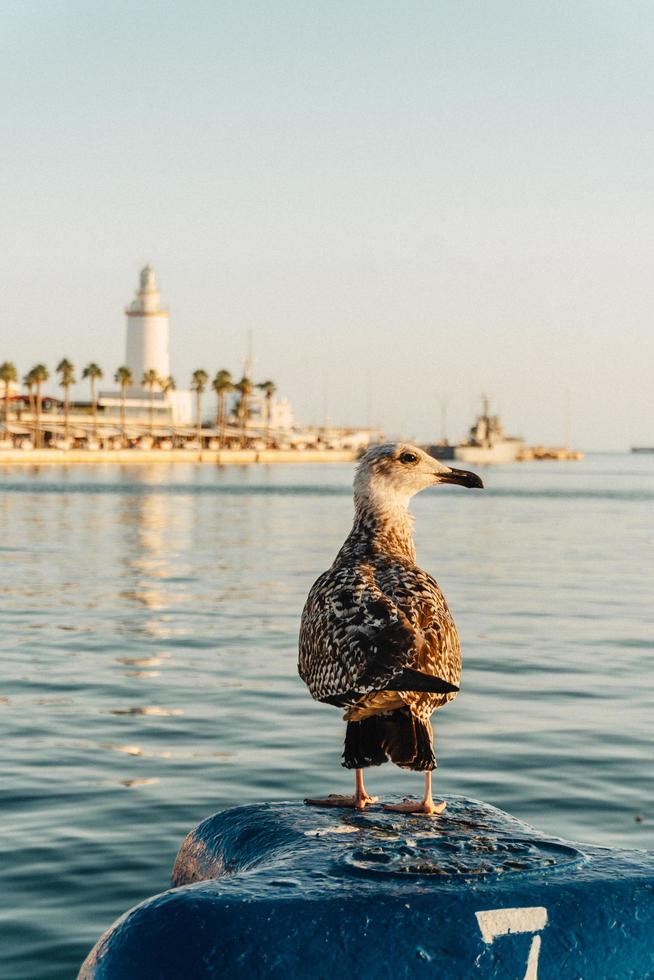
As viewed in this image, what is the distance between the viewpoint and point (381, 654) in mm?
5871

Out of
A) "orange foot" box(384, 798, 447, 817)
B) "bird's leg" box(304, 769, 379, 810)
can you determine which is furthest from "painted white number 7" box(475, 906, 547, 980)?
"bird's leg" box(304, 769, 379, 810)

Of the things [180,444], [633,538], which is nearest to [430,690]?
[633,538]

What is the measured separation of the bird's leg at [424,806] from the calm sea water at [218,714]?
1948mm

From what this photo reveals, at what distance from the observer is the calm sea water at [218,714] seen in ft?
29.0

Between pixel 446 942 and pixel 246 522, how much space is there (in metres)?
51.0

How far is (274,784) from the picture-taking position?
35.3 ft

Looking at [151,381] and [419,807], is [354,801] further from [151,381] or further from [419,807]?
[151,381]

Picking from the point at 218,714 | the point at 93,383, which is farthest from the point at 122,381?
the point at 218,714

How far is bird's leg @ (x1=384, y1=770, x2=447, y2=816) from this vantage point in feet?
19.7

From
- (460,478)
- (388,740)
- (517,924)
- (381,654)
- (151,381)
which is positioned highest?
(151,381)

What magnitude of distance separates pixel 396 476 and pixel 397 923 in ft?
11.0

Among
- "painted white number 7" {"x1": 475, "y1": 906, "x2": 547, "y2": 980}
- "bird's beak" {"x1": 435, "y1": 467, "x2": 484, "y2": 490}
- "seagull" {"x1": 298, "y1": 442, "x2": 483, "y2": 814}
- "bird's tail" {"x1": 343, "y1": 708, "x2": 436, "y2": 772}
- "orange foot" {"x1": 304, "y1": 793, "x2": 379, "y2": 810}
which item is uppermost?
"bird's beak" {"x1": 435, "y1": 467, "x2": 484, "y2": 490}

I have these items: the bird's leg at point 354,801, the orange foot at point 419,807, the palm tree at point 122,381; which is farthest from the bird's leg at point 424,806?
the palm tree at point 122,381

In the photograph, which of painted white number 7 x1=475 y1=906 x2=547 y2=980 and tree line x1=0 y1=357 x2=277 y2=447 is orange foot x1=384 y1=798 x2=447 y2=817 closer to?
painted white number 7 x1=475 y1=906 x2=547 y2=980
